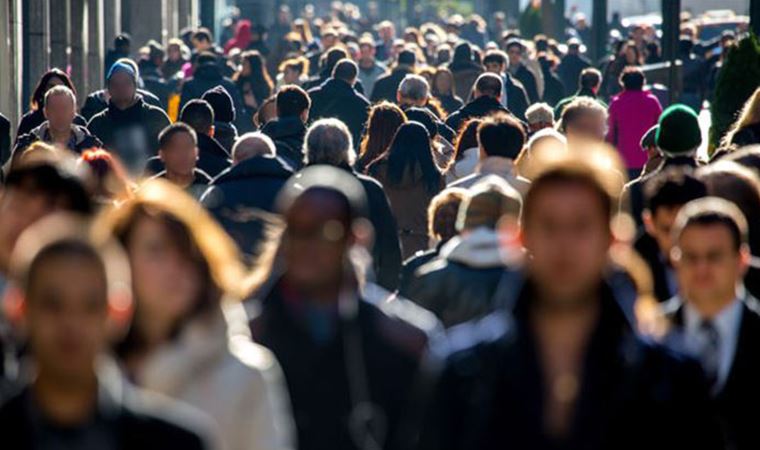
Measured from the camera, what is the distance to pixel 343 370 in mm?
5984

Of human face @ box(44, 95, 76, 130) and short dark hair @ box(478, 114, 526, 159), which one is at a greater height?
short dark hair @ box(478, 114, 526, 159)

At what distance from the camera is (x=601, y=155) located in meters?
5.27

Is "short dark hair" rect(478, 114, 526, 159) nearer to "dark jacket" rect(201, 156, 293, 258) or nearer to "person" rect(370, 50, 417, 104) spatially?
"dark jacket" rect(201, 156, 293, 258)

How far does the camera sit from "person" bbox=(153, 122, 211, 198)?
11594 mm

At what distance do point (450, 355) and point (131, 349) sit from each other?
1005mm

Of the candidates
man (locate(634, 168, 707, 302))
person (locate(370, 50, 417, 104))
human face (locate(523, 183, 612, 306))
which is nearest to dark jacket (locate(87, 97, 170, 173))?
person (locate(370, 50, 417, 104))

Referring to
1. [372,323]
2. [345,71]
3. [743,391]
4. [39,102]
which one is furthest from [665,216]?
[345,71]

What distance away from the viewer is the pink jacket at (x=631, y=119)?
1869cm

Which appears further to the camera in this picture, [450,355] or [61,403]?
[450,355]

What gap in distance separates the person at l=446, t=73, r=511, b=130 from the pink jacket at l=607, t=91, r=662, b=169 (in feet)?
3.60

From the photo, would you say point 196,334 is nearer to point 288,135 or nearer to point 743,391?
point 743,391

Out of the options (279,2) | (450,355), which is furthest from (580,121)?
(279,2)

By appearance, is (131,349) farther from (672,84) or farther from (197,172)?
(672,84)

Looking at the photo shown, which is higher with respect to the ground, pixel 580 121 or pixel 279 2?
pixel 580 121
